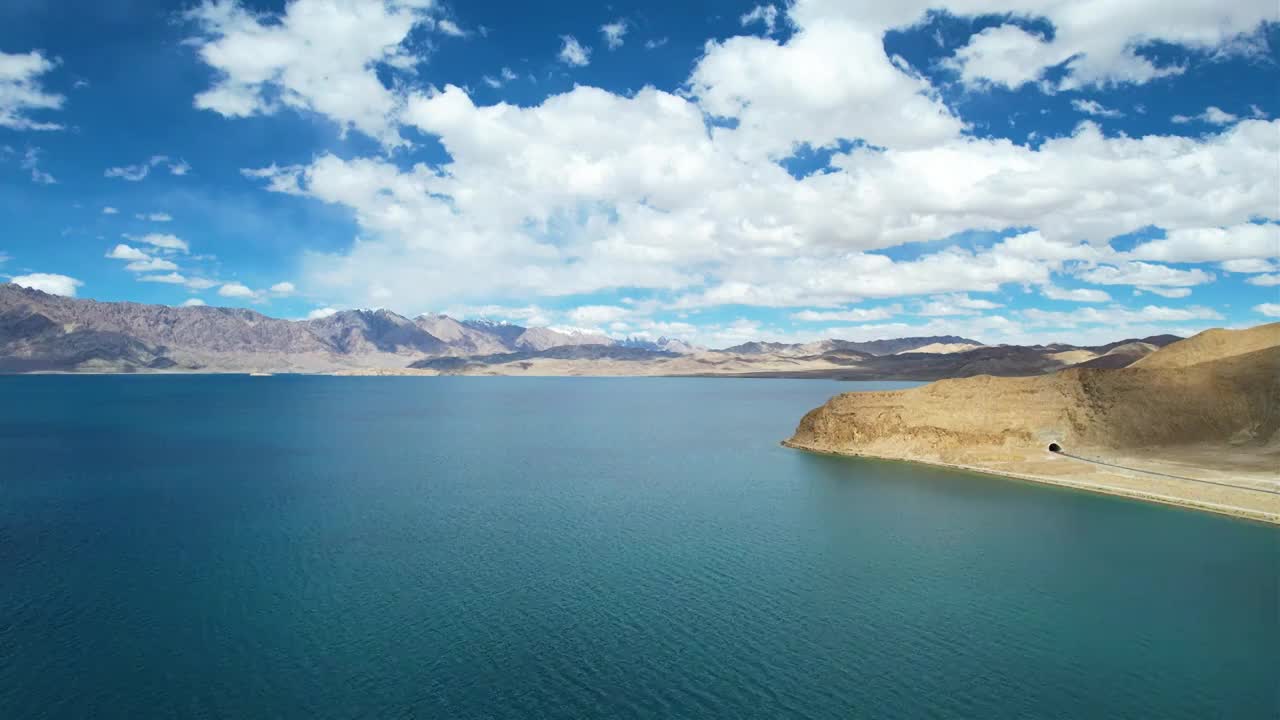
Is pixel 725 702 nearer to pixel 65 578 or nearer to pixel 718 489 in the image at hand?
pixel 65 578

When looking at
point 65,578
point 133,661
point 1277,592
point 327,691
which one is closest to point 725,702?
point 327,691

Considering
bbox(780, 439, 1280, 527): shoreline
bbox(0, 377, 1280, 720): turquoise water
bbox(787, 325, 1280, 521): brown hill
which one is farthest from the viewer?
bbox(787, 325, 1280, 521): brown hill

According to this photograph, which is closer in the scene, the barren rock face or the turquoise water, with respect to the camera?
the turquoise water

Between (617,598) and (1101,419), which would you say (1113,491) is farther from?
(617,598)

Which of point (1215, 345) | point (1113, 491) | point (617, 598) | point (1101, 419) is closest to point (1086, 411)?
point (1101, 419)

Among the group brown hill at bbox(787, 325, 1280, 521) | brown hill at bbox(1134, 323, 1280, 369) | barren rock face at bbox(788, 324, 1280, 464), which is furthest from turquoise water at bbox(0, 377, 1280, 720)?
brown hill at bbox(1134, 323, 1280, 369)

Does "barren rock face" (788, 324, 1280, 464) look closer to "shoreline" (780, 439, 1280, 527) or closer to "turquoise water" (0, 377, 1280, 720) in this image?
"shoreline" (780, 439, 1280, 527)
